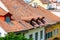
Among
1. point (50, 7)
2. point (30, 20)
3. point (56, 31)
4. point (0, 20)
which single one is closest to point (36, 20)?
point (30, 20)

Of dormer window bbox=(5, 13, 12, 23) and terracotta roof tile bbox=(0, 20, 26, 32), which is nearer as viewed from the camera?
terracotta roof tile bbox=(0, 20, 26, 32)

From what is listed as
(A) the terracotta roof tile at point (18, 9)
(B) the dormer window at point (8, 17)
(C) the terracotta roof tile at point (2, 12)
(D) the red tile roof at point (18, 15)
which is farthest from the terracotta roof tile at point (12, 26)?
(A) the terracotta roof tile at point (18, 9)

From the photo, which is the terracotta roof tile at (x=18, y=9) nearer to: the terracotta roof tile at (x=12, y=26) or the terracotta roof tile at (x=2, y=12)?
the terracotta roof tile at (x=2, y=12)

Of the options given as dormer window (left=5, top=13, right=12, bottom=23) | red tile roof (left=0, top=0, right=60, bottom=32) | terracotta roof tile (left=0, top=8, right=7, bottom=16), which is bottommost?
red tile roof (left=0, top=0, right=60, bottom=32)

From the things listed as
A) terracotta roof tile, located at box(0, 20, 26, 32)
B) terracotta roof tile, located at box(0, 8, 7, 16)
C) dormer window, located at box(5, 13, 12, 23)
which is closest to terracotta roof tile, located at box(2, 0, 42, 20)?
terracotta roof tile, located at box(0, 8, 7, 16)

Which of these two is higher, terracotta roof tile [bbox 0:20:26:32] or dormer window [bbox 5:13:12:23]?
dormer window [bbox 5:13:12:23]

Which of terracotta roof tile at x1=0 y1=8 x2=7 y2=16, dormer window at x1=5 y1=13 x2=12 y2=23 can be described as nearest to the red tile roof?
dormer window at x1=5 y1=13 x2=12 y2=23

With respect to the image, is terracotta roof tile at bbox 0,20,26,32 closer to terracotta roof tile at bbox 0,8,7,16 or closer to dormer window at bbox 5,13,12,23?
dormer window at bbox 5,13,12,23

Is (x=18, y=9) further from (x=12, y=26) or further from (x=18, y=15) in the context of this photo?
(x=12, y=26)

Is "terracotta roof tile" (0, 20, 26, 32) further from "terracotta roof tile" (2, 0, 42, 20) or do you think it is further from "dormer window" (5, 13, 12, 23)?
"terracotta roof tile" (2, 0, 42, 20)

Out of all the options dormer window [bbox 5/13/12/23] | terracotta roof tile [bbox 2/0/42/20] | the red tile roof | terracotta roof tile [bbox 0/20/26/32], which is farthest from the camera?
terracotta roof tile [bbox 2/0/42/20]

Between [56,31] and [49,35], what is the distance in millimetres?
3021

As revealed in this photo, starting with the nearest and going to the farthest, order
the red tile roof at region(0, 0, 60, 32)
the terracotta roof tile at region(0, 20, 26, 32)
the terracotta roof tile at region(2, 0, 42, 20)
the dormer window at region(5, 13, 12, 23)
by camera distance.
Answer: the terracotta roof tile at region(0, 20, 26, 32)
the red tile roof at region(0, 0, 60, 32)
the dormer window at region(5, 13, 12, 23)
the terracotta roof tile at region(2, 0, 42, 20)

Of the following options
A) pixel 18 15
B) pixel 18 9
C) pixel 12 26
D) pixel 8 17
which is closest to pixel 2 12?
pixel 8 17
